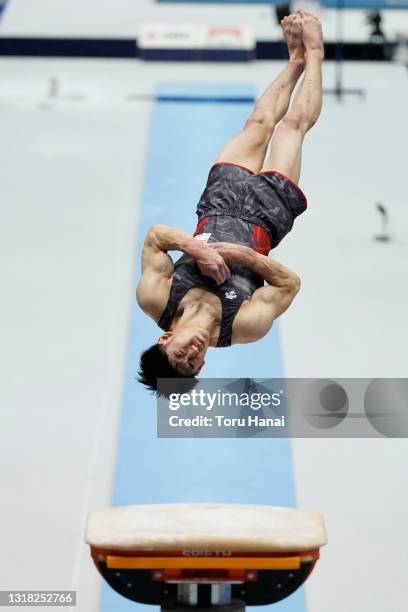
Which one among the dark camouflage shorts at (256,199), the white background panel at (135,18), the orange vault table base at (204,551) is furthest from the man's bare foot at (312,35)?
the white background panel at (135,18)

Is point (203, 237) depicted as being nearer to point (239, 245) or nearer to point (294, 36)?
point (239, 245)

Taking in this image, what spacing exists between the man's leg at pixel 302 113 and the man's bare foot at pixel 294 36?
37mm

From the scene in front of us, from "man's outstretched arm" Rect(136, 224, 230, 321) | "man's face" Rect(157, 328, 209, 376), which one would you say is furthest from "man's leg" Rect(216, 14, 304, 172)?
"man's face" Rect(157, 328, 209, 376)

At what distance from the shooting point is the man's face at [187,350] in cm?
532

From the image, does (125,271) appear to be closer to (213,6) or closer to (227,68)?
(227,68)

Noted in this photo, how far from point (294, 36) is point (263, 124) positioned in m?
0.51

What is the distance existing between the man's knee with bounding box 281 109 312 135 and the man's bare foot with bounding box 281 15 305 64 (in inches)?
14.0

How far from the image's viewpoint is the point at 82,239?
9.12 m

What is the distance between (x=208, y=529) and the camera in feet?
13.2

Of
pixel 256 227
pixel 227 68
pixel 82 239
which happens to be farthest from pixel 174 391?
pixel 227 68

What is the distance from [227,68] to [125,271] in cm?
585

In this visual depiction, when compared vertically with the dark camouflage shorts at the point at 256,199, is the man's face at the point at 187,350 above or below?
below

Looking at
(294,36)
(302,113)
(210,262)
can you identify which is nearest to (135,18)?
(294,36)

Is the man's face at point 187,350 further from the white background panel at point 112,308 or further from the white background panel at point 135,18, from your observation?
the white background panel at point 135,18
